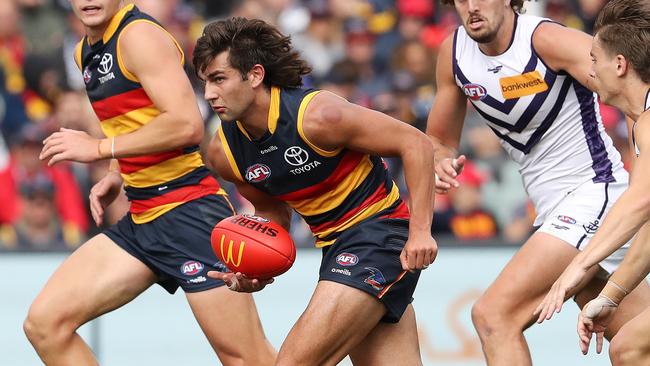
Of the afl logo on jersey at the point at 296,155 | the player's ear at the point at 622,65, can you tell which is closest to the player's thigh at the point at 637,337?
the player's ear at the point at 622,65

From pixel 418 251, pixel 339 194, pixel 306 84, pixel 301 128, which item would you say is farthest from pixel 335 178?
pixel 306 84

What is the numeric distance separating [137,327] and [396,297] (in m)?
3.31

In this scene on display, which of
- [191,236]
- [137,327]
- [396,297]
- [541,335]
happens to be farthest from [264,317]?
[396,297]

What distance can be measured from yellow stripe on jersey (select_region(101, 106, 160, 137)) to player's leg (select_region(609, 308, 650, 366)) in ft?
8.23

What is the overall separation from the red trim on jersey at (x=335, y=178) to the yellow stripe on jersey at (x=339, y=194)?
0.02 m

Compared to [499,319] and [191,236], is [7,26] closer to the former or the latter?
[191,236]

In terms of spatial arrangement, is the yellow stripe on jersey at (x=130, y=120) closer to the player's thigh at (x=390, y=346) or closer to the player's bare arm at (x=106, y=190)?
the player's bare arm at (x=106, y=190)

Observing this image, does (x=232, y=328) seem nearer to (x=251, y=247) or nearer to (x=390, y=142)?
(x=251, y=247)

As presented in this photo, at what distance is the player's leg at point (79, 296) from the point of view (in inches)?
249

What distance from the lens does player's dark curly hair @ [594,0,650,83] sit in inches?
213

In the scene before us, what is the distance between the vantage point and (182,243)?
21.1 ft

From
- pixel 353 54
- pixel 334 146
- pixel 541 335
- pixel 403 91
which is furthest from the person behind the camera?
pixel 353 54

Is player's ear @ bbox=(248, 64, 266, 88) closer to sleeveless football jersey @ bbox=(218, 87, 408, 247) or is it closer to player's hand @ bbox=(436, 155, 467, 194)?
sleeveless football jersey @ bbox=(218, 87, 408, 247)

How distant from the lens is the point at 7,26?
39.7 feet
